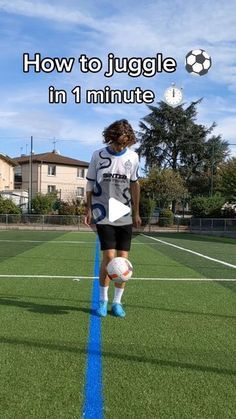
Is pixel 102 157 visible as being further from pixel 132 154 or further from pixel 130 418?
pixel 130 418

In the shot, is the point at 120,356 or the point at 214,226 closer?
the point at 120,356

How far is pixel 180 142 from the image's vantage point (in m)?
64.2

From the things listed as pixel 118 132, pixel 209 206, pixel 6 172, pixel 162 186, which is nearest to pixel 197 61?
pixel 118 132

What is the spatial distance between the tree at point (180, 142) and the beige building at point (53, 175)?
1006cm

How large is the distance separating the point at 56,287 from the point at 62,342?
9.57ft

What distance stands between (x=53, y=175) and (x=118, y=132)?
62791 mm

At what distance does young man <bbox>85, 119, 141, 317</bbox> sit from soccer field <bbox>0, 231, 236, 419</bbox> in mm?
620

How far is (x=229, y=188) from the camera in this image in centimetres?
3959

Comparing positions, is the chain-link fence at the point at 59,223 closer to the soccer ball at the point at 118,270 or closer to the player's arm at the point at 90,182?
the player's arm at the point at 90,182

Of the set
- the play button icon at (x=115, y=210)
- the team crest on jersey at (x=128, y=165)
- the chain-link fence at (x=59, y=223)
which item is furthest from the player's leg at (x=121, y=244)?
the chain-link fence at (x=59, y=223)

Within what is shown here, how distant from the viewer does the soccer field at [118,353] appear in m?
2.97

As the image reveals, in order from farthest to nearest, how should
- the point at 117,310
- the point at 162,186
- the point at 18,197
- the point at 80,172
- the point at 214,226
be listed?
1. the point at 80,172
2. the point at 18,197
3. the point at 162,186
4. the point at 214,226
5. the point at 117,310

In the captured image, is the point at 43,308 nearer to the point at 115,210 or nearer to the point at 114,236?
the point at 114,236

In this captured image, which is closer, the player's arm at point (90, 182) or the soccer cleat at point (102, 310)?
the soccer cleat at point (102, 310)
